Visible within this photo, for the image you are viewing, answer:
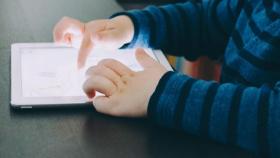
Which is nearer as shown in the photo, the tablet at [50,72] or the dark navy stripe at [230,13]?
the tablet at [50,72]

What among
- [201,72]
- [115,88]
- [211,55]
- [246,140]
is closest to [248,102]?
[246,140]

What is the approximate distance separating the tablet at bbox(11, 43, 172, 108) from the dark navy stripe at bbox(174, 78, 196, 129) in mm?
114

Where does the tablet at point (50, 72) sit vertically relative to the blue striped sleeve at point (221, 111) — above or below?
below

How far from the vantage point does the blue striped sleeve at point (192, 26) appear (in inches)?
35.0

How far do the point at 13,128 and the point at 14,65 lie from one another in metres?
0.16

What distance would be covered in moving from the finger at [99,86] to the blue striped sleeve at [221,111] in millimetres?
61

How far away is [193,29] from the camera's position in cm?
93

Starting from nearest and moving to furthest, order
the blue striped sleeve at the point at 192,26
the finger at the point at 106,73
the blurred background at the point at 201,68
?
the finger at the point at 106,73
the blue striped sleeve at the point at 192,26
the blurred background at the point at 201,68

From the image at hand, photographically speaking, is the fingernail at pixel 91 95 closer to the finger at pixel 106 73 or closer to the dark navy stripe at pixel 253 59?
the finger at pixel 106 73

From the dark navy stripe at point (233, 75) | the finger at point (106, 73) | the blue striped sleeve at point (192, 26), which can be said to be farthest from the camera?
the blue striped sleeve at point (192, 26)

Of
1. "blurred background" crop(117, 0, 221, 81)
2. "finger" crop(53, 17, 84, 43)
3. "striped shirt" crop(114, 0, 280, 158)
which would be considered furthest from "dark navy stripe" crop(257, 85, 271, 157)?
"blurred background" crop(117, 0, 221, 81)

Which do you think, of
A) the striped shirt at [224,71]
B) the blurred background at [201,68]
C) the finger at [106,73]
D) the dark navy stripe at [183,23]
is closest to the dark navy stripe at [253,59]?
the striped shirt at [224,71]

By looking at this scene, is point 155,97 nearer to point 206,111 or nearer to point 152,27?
point 206,111

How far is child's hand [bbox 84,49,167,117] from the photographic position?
0.63 meters
